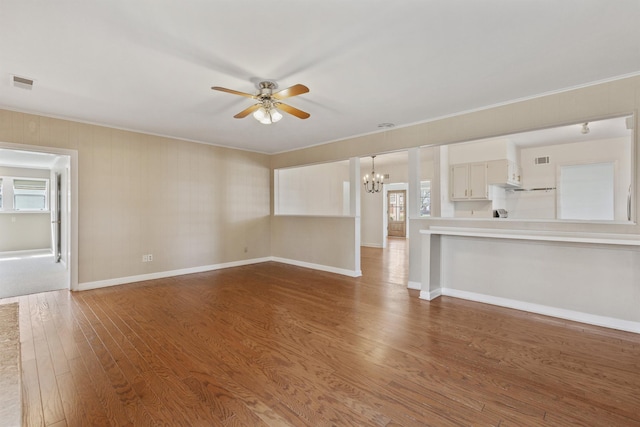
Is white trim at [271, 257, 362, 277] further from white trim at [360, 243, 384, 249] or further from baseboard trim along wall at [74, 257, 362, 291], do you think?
white trim at [360, 243, 384, 249]

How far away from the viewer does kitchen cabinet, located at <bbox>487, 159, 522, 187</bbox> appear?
16.8ft

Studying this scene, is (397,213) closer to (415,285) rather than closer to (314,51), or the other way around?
(415,285)

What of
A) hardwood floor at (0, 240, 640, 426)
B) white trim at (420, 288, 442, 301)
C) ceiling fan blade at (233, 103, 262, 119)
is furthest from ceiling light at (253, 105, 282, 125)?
white trim at (420, 288, 442, 301)

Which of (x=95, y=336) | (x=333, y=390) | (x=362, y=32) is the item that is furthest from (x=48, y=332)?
(x=362, y=32)

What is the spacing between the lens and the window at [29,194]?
794cm

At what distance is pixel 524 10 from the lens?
196 centimetres

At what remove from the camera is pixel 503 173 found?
516 cm

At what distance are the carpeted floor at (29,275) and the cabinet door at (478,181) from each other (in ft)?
22.8

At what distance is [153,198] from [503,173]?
6092 millimetres

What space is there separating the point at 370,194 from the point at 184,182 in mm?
5711

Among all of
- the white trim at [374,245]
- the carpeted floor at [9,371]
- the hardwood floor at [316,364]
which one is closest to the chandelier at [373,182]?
the white trim at [374,245]

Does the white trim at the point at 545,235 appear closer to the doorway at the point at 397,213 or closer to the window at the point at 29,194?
the doorway at the point at 397,213

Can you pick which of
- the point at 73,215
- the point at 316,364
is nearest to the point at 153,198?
the point at 73,215

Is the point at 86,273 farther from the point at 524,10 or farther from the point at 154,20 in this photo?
the point at 524,10
